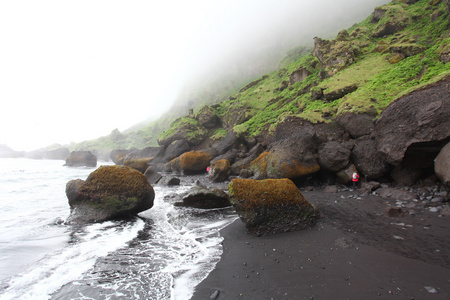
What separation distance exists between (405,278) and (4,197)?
77.1ft

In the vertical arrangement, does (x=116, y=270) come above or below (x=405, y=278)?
above

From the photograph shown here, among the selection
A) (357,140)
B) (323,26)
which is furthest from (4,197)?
(323,26)

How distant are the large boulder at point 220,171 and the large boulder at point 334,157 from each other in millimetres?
8912

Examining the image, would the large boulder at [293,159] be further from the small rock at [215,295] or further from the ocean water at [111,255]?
the small rock at [215,295]

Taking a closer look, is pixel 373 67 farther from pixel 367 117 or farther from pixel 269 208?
pixel 269 208

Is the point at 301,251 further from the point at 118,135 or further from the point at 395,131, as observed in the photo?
the point at 118,135

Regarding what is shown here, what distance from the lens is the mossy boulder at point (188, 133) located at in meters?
35.0

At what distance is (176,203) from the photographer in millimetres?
11742

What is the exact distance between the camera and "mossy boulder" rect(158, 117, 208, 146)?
1378 inches

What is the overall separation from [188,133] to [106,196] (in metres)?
26.6

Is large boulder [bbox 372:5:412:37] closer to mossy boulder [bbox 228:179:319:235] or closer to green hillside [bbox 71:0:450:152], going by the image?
green hillside [bbox 71:0:450:152]

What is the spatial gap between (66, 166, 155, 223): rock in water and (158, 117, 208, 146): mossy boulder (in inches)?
991

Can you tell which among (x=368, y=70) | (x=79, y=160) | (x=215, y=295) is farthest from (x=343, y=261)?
(x=79, y=160)

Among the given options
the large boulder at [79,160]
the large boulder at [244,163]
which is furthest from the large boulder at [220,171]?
the large boulder at [79,160]
